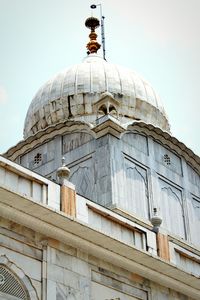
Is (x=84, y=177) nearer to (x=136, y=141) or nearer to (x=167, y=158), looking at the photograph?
(x=136, y=141)

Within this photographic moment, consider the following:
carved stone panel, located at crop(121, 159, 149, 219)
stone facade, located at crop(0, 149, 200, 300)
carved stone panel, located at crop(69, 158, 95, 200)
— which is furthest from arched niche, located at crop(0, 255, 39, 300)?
carved stone panel, located at crop(69, 158, 95, 200)

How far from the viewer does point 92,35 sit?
2786cm

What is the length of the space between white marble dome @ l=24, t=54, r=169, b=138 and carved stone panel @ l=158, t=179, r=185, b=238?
2.82m

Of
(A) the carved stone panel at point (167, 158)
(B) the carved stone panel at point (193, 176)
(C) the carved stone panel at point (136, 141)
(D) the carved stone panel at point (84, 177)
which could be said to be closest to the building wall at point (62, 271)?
(D) the carved stone panel at point (84, 177)

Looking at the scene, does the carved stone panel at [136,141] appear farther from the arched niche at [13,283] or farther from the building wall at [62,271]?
the arched niche at [13,283]

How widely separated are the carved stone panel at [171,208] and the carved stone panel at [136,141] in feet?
3.71

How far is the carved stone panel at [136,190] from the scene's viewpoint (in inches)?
776

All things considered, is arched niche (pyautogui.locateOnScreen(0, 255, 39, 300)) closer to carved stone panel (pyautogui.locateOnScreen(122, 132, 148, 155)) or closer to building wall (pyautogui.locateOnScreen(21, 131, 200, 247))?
building wall (pyautogui.locateOnScreen(21, 131, 200, 247))

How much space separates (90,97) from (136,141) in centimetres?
256

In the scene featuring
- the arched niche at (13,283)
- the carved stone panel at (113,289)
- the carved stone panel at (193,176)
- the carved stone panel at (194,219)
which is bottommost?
the arched niche at (13,283)

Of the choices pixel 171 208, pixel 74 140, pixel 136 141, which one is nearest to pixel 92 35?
pixel 74 140

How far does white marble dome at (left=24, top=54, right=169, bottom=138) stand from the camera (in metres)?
23.0

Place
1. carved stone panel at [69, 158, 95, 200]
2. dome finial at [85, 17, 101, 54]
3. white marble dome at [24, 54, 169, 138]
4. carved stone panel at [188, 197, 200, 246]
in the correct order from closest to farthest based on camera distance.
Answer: carved stone panel at [69, 158, 95, 200]
carved stone panel at [188, 197, 200, 246]
white marble dome at [24, 54, 169, 138]
dome finial at [85, 17, 101, 54]

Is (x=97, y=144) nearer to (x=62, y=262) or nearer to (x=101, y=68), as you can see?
(x=101, y=68)
